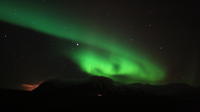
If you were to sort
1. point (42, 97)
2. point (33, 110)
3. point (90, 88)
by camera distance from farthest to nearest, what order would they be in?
point (90, 88) → point (42, 97) → point (33, 110)

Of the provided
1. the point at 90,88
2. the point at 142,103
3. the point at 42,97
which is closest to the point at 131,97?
the point at 142,103

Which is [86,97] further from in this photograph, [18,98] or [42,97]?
[18,98]

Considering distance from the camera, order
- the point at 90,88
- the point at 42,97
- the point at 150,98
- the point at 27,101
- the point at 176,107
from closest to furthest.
A: the point at 27,101 < the point at 42,97 < the point at 176,107 < the point at 150,98 < the point at 90,88

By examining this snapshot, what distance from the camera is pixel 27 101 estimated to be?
37.4ft

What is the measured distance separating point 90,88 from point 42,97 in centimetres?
1565

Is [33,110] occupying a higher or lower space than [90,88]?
lower

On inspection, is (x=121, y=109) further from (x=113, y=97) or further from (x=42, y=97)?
(x=42, y=97)

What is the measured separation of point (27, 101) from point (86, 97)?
2.57 m

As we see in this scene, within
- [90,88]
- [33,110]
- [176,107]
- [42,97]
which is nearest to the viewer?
[33,110]

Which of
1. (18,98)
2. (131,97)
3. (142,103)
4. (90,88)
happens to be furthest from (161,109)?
(90,88)

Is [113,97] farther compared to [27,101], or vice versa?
[113,97]

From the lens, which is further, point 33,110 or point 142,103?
point 142,103

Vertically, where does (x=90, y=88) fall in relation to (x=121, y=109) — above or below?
above

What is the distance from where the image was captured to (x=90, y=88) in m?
27.7
